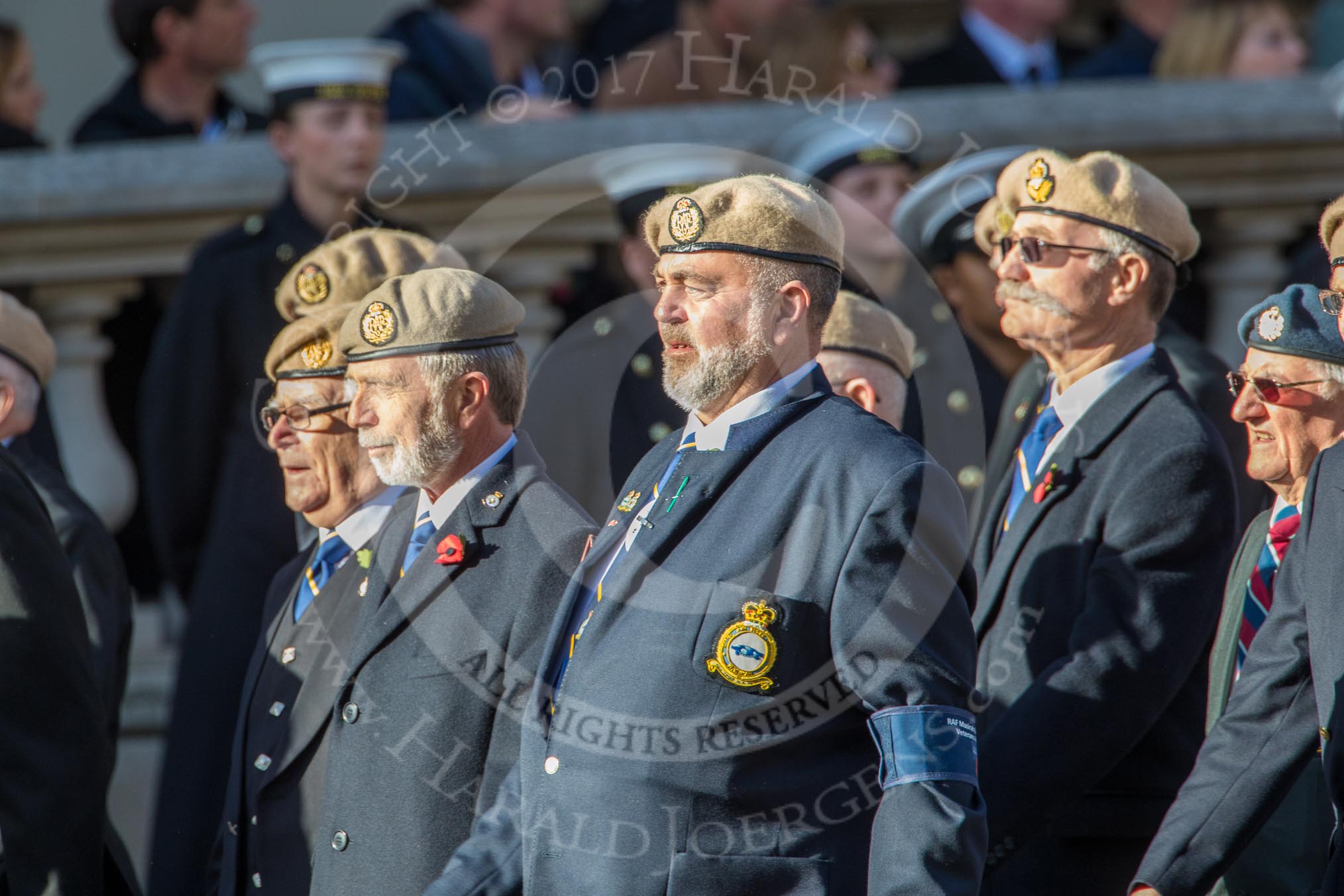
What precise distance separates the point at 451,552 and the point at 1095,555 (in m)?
1.27

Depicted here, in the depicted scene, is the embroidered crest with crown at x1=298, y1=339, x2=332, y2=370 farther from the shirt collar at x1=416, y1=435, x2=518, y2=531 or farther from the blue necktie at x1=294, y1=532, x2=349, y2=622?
the shirt collar at x1=416, y1=435, x2=518, y2=531

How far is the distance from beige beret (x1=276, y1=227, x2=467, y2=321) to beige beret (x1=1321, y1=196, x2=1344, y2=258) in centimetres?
210

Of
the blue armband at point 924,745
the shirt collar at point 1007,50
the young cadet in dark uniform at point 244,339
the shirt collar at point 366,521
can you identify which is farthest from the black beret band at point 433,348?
the shirt collar at point 1007,50

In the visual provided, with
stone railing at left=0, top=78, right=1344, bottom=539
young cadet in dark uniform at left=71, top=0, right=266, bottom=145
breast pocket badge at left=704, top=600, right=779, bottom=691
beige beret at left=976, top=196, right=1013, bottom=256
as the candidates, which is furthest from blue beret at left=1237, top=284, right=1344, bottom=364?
young cadet in dark uniform at left=71, top=0, right=266, bottom=145

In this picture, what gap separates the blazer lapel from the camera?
4.64 metres

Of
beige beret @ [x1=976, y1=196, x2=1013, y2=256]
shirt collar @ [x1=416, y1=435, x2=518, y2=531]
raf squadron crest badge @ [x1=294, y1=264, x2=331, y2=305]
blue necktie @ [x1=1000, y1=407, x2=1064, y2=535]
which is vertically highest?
beige beret @ [x1=976, y1=196, x2=1013, y2=256]

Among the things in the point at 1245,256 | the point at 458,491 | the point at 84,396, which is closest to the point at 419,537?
the point at 458,491

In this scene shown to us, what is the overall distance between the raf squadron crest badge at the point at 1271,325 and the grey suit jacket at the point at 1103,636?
9.4 inches

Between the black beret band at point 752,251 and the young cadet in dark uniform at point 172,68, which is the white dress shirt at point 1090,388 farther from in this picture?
the young cadet in dark uniform at point 172,68

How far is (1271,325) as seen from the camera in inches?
175

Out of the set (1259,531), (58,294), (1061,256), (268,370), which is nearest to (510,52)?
(58,294)

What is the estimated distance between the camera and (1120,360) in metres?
4.82

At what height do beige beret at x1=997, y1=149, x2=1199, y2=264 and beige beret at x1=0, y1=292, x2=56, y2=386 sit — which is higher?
beige beret at x1=997, y1=149, x2=1199, y2=264

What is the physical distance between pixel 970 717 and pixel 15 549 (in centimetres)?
215
